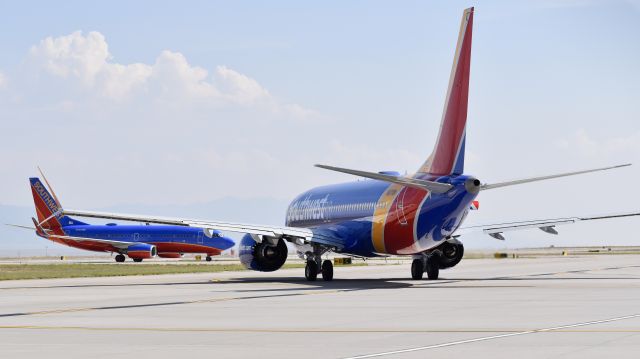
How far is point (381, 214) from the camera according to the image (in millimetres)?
41500

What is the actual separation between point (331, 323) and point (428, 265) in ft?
76.8

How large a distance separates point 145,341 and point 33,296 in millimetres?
18146

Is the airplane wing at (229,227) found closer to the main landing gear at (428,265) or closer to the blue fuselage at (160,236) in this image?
the main landing gear at (428,265)

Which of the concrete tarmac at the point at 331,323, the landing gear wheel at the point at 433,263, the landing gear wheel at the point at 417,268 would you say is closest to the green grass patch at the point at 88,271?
the landing gear wheel at the point at 417,268

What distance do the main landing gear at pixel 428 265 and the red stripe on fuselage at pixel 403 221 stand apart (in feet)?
12.3

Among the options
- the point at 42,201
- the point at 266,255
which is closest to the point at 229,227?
the point at 266,255

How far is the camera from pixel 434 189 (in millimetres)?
37188

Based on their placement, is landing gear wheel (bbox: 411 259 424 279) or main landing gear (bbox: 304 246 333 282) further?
main landing gear (bbox: 304 246 333 282)

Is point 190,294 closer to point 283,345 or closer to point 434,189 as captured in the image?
point 434,189

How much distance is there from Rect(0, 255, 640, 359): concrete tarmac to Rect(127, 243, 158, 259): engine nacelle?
200 feet

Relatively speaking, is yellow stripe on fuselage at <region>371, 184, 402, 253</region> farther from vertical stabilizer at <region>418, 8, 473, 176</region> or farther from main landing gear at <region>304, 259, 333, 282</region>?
main landing gear at <region>304, 259, 333, 282</region>

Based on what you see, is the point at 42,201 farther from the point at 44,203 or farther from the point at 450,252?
the point at 450,252

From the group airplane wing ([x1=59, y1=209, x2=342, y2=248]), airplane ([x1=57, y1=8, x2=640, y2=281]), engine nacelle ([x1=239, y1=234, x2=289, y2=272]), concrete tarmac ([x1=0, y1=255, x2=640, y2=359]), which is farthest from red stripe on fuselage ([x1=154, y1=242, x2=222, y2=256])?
concrete tarmac ([x1=0, y1=255, x2=640, y2=359])

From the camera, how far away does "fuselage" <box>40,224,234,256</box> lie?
10081 cm
